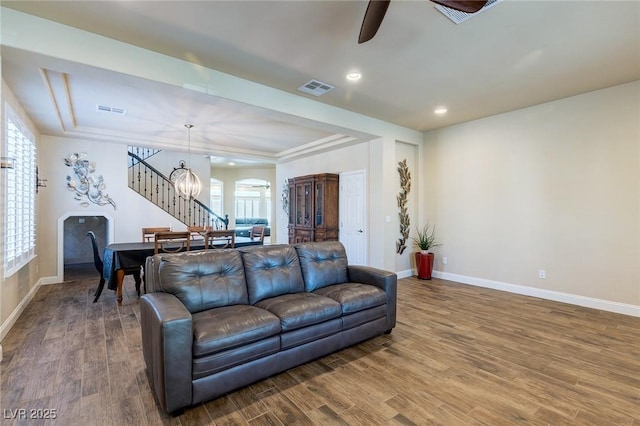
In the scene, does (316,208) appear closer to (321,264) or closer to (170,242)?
(170,242)

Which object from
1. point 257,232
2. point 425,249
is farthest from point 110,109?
point 425,249

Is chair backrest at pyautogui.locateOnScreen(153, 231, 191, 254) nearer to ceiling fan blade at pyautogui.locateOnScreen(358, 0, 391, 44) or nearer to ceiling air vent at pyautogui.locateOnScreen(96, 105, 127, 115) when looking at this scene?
ceiling air vent at pyautogui.locateOnScreen(96, 105, 127, 115)

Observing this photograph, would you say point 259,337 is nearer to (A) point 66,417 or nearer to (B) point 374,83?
(A) point 66,417

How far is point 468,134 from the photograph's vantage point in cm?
538

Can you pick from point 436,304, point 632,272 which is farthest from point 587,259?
point 436,304

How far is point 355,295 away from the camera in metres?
2.86

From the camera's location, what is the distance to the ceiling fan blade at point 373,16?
1893 mm

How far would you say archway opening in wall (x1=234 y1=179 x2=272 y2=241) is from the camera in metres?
12.1

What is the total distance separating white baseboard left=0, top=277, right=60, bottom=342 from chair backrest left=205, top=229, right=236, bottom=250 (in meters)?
2.21

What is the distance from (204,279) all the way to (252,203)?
10155 mm

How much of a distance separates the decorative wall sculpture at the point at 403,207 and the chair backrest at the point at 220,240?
3052 mm

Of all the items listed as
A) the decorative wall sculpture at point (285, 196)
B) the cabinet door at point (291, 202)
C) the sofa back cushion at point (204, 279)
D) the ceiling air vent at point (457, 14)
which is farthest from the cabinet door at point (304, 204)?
the ceiling air vent at point (457, 14)

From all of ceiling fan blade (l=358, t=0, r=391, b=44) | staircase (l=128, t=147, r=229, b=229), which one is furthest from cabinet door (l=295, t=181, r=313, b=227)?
ceiling fan blade (l=358, t=0, r=391, b=44)

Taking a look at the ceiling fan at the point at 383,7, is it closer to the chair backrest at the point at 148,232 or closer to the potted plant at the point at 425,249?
the potted plant at the point at 425,249
